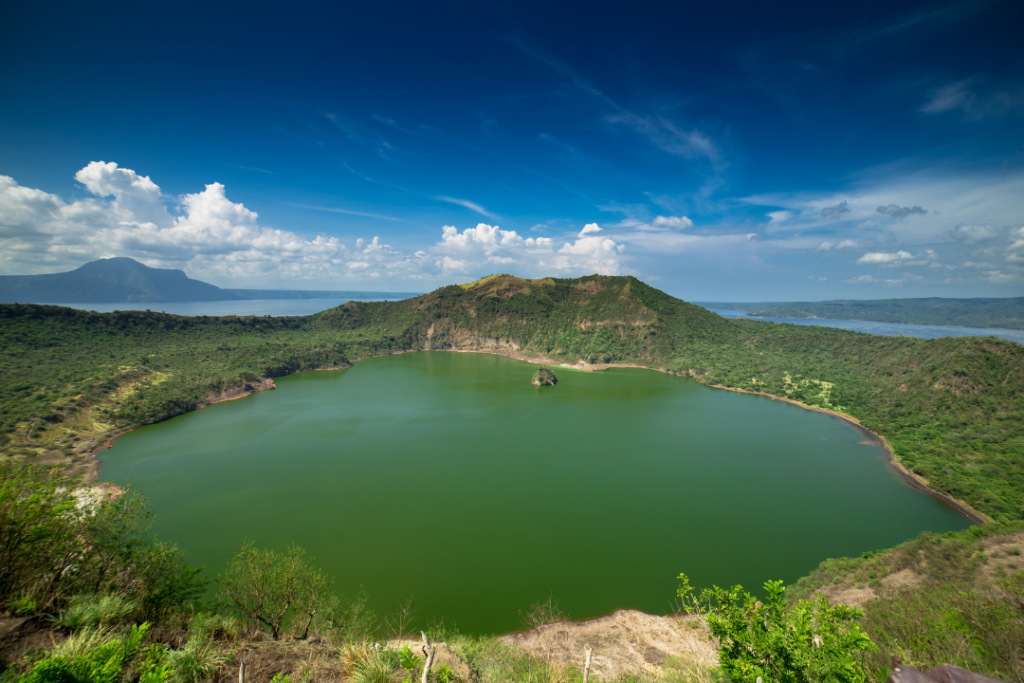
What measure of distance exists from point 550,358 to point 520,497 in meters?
79.7

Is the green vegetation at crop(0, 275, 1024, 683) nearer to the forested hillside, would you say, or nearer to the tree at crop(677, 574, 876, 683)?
the tree at crop(677, 574, 876, 683)

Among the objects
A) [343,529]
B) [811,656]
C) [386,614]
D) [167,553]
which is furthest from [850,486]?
[167,553]

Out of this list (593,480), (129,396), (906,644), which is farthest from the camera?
(129,396)

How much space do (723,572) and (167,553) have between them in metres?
29.7

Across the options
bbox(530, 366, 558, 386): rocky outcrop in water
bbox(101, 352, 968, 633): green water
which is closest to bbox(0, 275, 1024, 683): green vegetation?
bbox(101, 352, 968, 633): green water

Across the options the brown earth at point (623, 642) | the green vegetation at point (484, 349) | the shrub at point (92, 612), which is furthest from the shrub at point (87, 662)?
the brown earth at point (623, 642)

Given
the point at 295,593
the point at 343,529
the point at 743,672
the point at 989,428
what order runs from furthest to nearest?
1. the point at 989,428
2. the point at 343,529
3. the point at 295,593
4. the point at 743,672

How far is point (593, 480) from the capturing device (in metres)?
36.2

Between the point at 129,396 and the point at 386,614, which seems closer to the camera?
the point at 386,614

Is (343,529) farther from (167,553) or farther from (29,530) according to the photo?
(29,530)

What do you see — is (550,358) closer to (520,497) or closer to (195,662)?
(520,497)

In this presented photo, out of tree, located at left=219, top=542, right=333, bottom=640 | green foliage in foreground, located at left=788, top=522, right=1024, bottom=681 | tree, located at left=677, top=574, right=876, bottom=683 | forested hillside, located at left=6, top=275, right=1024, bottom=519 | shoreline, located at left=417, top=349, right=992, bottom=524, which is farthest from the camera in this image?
forested hillside, located at left=6, top=275, right=1024, bottom=519

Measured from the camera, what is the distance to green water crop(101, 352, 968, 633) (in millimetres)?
23453

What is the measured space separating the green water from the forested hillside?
5446 mm
